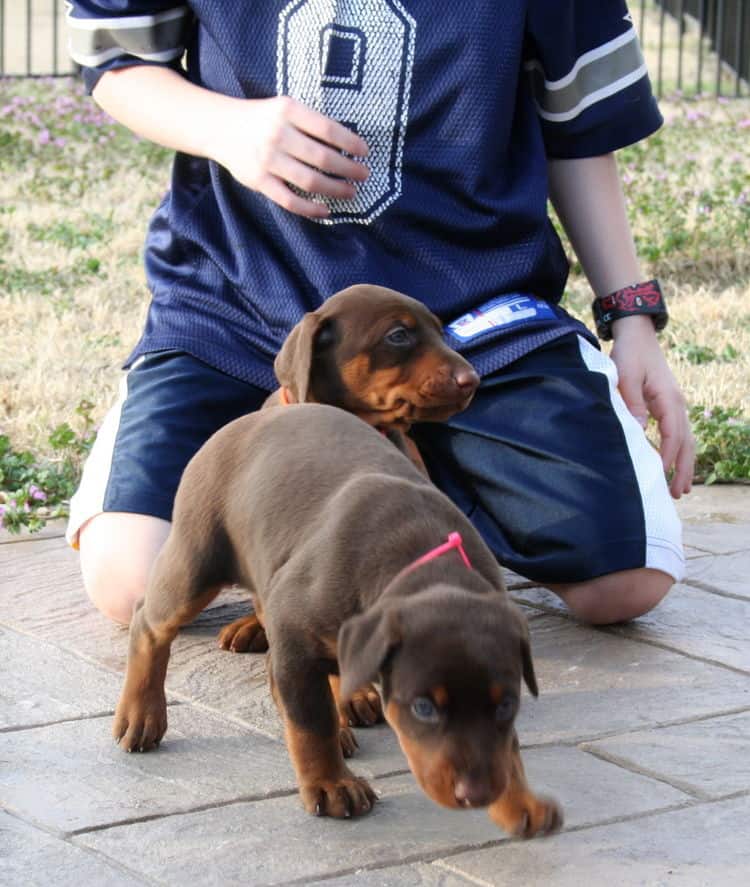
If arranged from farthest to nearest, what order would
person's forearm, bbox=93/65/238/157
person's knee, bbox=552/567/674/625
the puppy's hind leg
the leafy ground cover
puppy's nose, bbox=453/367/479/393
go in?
the leafy ground cover < person's forearm, bbox=93/65/238/157 < person's knee, bbox=552/567/674/625 < puppy's nose, bbox=453/367/479/393 < the puppy's hind leg

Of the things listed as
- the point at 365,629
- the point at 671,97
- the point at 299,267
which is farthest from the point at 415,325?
the point at 671,97

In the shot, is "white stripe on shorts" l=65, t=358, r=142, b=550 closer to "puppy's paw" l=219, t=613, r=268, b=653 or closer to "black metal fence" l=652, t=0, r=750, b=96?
"puppy's paw" l=219, t=613, r=268, b=653

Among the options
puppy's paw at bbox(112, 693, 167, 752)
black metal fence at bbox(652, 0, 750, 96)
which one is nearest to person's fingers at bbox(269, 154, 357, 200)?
puppy's paw at bbox(112, 693, 167, 752)

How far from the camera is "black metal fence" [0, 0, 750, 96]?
527 inches

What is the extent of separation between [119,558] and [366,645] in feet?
4.40

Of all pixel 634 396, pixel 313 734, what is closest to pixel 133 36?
pixel 634 396

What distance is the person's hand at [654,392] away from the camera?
3742mm

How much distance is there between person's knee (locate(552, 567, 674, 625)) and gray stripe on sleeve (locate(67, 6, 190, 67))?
163 centimetres

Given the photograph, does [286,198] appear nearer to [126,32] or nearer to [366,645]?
[126,32]

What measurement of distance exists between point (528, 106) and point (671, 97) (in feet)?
30.1

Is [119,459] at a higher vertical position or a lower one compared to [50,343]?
higher

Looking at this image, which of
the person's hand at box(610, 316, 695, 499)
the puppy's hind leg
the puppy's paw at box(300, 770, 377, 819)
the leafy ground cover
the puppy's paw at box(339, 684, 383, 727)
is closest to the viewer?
the puppy's paw at box(300, 770, 377, 819)

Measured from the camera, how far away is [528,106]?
3.88 m

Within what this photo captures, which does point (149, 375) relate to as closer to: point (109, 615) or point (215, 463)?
point (109, 615)
